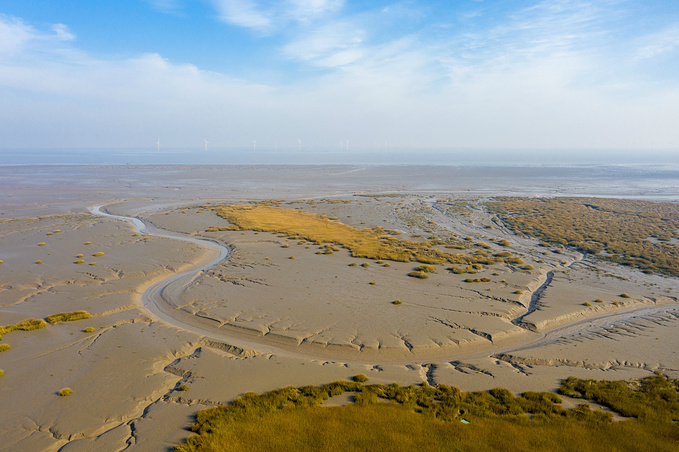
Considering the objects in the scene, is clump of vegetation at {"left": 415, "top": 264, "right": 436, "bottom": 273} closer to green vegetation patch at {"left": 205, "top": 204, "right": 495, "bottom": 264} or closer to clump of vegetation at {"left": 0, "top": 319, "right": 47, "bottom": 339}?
green vegetation patch at {"left": 205, "top": 204, "right": 495, "bottom": 264}

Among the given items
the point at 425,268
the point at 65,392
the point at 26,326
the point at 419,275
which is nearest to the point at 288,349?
the point at 65,392

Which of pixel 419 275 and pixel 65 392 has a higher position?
pixel 419 275

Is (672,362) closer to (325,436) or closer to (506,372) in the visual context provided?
(506,372)

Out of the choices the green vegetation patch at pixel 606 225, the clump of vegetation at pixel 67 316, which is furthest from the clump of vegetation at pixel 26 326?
the green vegetation patch at pixel 606 225

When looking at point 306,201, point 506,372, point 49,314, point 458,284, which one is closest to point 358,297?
point 458,284

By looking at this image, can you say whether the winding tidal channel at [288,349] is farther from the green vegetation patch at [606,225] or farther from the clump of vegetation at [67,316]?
the green vegetation patch at [606,225]

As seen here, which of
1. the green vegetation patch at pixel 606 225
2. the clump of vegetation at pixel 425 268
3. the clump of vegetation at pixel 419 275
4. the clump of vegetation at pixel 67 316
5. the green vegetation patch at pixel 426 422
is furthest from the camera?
the green vegetation patch at pixel 606 225

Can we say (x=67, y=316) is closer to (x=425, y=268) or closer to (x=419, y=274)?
(x=419, y=274)

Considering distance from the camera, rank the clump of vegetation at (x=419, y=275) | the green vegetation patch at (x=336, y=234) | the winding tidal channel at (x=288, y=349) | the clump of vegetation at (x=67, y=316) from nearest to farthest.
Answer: the winding tidal channel at (x=288, y=349) < the clump of vegetation at (x=67, y=316) < the clump of vegetation at (x=419, y=275) < the green vegetation patch at (x=336, y=234)
